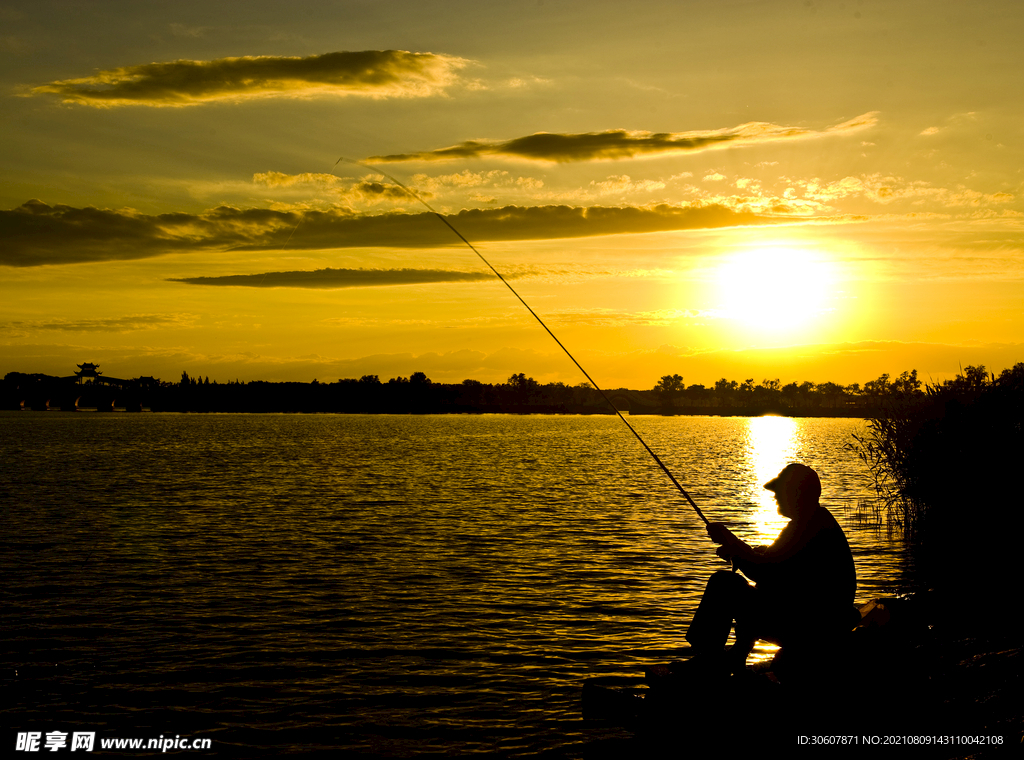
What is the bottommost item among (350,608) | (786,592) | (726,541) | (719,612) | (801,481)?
(350,608)

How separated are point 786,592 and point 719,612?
660 mm

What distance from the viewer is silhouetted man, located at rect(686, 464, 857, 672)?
7.52 m

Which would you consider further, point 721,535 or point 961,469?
point 961,469

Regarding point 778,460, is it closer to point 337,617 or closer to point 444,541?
point 444,541

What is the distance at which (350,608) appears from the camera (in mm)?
15328

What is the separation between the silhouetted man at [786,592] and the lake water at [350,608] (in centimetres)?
199

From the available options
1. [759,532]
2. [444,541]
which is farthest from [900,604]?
[759,532]

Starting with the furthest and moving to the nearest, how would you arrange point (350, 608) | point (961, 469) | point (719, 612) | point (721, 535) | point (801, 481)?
point (961, 469), point (350, 608), point (801, 481), point (721, 535), point (719, 612)

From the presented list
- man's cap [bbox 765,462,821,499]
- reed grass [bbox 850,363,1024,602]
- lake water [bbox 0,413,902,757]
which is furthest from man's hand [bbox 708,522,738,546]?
reed grass [bbox 850,363,1024,602]

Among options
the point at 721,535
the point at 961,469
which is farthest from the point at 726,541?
the point at 961,469

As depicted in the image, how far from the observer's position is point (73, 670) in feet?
38.3

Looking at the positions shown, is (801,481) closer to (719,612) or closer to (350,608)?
(719,612)

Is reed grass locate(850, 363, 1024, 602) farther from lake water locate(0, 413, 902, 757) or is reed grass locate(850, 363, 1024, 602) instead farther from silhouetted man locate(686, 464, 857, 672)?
silhouetted man locate(686, 464, 857, 672)

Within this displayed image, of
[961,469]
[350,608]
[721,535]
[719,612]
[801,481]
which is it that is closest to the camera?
[719,612]
